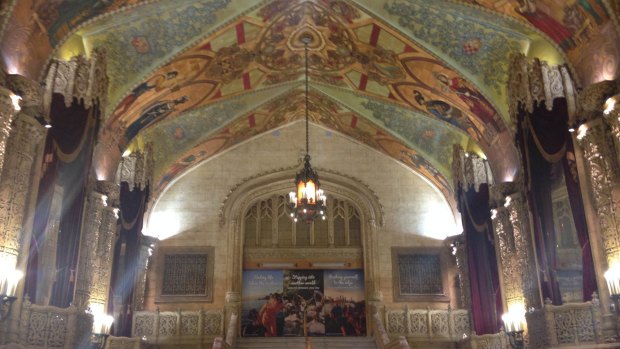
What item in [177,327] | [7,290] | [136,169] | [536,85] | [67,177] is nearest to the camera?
[7,290]

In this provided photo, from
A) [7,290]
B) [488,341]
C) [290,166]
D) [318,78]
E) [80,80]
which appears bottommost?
[488,341]

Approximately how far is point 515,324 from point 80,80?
867 cm

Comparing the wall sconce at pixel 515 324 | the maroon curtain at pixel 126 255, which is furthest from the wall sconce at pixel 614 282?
the maroon curtain at pixel 126 255

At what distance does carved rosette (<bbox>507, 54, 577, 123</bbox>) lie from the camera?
8977mm

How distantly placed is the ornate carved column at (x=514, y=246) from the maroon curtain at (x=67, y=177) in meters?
7.58

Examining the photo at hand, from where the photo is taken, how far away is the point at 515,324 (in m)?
10.9

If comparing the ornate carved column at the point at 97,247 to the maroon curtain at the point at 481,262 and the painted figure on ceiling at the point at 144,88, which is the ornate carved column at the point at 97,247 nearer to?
the painted figure on ceiling at the point at 144,88

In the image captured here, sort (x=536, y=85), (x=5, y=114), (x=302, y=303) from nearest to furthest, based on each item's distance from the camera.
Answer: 1. (x=5, y=114)
2. (x=536, y=85)
3. (x=302, y=303)

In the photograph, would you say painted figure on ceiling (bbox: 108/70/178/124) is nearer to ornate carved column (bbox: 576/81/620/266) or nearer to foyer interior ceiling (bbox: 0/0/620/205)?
foyer interior ceiling (bbox: 0/0/620/205)

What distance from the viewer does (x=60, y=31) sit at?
8.84 m

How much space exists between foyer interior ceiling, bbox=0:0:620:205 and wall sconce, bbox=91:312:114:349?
3.48m

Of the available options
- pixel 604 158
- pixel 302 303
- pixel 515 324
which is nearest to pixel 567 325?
pixel 515 324

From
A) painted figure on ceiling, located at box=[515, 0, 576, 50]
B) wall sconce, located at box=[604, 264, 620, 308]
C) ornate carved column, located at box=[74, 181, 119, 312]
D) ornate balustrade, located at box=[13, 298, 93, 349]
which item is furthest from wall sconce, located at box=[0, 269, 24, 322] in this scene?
painted figure on ceiling, located at box=[515, 0, 576, 50]

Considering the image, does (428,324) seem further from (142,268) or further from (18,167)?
(18,167)
